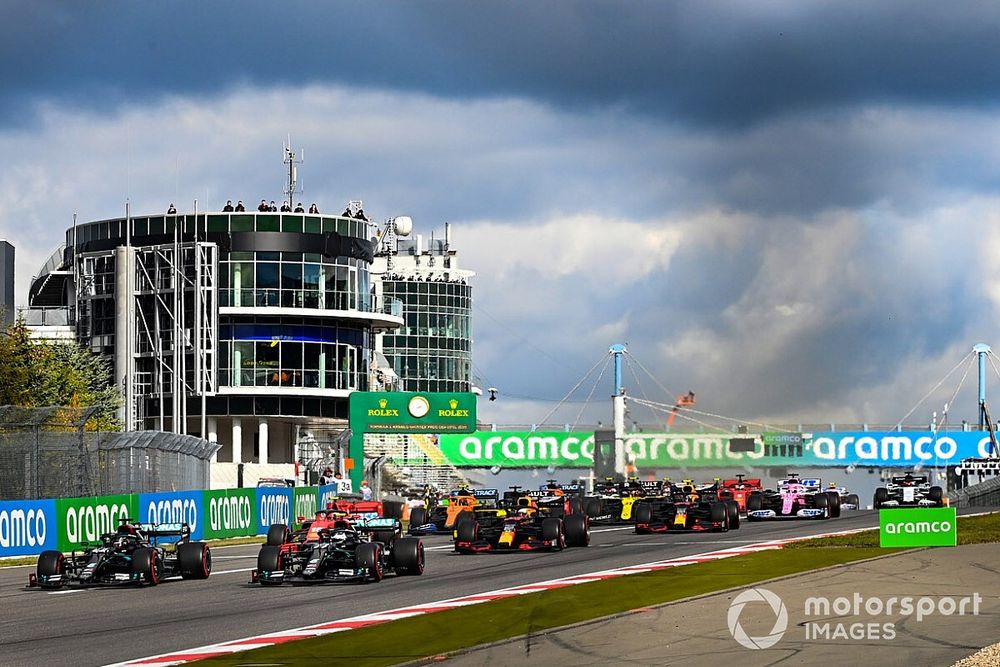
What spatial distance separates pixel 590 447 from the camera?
127625 millimetres

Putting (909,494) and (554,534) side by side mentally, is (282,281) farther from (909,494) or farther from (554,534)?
(554,534)

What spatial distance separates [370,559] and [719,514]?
1672 centimetres

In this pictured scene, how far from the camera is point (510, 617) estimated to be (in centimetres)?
1864

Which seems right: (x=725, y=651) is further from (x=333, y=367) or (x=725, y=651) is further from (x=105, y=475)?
(x=333, y=367)

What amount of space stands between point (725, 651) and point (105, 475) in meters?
28.1

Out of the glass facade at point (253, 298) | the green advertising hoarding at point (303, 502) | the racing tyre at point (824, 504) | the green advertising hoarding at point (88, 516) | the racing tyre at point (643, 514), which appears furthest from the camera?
the glass facade at point (253, 298)

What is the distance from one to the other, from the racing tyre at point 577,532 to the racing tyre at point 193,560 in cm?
983

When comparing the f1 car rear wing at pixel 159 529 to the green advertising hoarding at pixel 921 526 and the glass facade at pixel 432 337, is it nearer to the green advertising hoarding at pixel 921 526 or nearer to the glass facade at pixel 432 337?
the green advertising hoarding at pixel 921 526

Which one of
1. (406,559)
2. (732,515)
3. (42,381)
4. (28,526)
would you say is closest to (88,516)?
(28,526)

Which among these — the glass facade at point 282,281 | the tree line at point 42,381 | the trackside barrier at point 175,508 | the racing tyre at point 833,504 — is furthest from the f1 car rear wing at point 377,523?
the glass facade at point 282,281

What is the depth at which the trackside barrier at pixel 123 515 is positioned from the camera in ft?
121

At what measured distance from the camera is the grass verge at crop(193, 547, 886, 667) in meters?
15.9

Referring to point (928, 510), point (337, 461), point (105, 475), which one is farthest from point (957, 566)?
point (337, 461)

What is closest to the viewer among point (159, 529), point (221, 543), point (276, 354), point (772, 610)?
point (772, 610)
